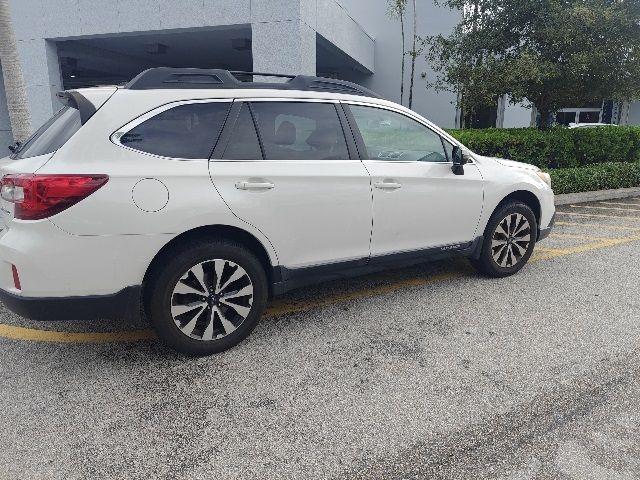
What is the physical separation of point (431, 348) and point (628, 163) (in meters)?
9.69

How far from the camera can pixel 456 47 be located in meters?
10.6

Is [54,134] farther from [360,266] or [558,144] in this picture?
[558,144]

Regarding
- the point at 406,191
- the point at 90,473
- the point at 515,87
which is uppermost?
the point at 515,87

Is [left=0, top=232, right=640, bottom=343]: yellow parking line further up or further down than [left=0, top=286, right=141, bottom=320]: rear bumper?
further down

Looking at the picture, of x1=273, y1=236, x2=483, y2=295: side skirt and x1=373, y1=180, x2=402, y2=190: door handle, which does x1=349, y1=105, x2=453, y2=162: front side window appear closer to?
x1=373, y1=180, x2=402, y2=190: door handle

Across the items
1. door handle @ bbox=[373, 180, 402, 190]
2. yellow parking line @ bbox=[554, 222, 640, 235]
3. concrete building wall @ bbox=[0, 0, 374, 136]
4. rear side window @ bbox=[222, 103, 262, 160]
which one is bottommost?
yellow parking line @ bbox=[554, 222, 640, 235]

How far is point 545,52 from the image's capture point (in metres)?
9.35

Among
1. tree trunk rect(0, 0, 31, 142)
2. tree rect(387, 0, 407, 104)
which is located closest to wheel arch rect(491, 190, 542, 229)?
tree trunk rect(0, 0, 31, 142)

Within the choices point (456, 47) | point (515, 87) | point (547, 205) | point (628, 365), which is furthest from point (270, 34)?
point (628, 365)

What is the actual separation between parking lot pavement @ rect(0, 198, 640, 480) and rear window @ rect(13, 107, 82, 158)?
1.38 m

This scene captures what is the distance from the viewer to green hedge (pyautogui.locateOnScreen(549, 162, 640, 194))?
8938mm

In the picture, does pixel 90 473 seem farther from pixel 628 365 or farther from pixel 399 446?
pixel 628 365

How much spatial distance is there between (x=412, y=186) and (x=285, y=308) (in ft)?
4.93

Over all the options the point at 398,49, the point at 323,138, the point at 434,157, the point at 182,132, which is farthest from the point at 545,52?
the point at 398,49
